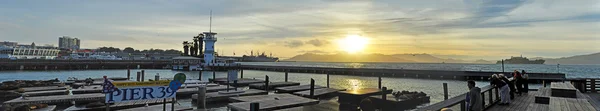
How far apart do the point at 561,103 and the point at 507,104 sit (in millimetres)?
1318

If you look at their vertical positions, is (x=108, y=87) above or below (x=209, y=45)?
below

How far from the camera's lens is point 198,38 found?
106 meters

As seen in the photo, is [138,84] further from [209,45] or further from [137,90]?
[209,45]

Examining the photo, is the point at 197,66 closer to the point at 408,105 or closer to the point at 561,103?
the point at 408,105

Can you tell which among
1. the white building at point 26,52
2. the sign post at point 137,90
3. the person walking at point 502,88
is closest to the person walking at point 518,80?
the person walking at point 502,88

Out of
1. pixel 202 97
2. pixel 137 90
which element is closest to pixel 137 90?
pixel 137 90

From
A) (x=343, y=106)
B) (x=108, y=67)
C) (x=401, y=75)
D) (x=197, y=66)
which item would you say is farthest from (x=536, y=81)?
(x=108, y=67)

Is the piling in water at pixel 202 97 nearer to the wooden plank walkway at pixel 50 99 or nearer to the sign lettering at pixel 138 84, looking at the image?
the sign lettering at pixel 138 84

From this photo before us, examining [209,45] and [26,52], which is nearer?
[209,45]

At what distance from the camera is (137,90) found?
709cm

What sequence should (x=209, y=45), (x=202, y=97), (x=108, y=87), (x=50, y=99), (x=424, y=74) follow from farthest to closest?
1. (x=209, y=45)
2. (x=424, y=74)
3. (x=50, y=99)
4. (x=202, y=97)
5. (x=108, y=87)

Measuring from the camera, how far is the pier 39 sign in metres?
6.81

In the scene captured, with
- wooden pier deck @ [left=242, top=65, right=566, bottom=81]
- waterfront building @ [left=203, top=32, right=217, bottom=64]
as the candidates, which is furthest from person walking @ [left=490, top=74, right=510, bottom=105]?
waterfront building @ [left=203, top=32, right=217, bottom=64]

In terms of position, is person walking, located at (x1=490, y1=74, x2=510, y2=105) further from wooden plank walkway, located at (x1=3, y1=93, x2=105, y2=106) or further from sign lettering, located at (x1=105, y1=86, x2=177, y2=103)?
wooden plank walkway, located at (x1=3, y1=93, x2=105, y2=106)
